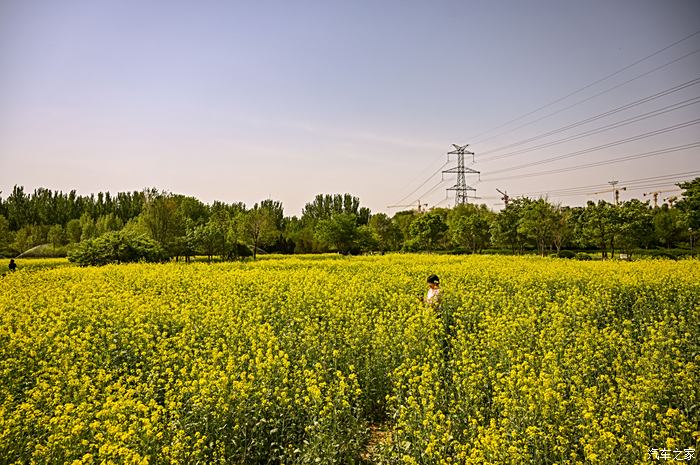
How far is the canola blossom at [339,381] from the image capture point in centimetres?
469

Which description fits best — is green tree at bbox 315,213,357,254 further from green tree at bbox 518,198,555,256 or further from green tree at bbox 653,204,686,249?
green tree at bbox 653,204,686,249

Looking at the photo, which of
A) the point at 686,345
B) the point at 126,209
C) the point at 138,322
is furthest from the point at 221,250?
the point at 126,209

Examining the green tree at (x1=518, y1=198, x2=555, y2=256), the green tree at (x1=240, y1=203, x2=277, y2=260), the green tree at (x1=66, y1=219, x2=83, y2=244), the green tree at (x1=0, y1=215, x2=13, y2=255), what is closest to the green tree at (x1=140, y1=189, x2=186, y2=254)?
the green tree at (x1=240, y1=203, x2=277, y2=260)

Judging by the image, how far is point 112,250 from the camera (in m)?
23.7

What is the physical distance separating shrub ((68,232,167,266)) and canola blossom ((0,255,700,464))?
11.2m

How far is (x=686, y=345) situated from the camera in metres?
8.49

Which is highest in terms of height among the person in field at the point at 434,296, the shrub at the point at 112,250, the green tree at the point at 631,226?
the green tree at the point at 631,226

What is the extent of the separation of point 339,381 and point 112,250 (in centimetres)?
2127

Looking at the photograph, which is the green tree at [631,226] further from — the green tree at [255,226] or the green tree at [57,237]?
the green tree at [57,237]

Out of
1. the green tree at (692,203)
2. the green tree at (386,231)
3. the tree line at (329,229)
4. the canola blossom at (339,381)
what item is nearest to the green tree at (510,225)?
the tree line at (329,229)

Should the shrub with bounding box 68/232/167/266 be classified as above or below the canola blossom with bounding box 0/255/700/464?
above

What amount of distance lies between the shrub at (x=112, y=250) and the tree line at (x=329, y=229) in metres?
0.08

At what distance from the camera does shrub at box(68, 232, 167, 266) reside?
23625mm

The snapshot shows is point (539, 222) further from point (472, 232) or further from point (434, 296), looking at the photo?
point (434, 296)
